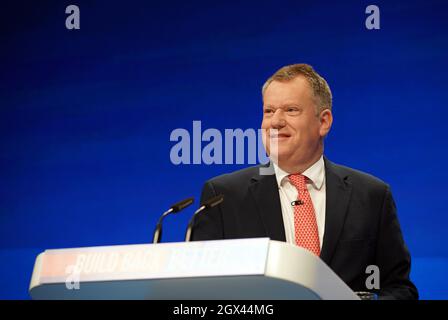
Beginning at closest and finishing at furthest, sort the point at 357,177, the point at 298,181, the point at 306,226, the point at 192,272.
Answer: the point at 192,272, the point at 306,226, the point at 298,181, the point at 357,177

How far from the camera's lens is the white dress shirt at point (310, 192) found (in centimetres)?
279

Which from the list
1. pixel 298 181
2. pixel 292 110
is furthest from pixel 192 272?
pixel 292 110

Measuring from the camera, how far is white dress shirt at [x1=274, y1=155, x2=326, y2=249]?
9.15ft

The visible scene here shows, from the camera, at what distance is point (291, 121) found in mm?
2926

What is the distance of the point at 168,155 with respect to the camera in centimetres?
371

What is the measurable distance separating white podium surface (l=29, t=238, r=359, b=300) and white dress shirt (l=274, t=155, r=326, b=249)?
1.10 meters

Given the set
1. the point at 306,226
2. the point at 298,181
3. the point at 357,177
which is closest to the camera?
the point at 306,226

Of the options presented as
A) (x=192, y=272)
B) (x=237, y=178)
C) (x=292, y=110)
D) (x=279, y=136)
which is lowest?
(x=192, y=272)

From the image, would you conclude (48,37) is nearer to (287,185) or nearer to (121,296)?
(287,185)

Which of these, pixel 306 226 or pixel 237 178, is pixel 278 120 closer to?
pixel 237 178

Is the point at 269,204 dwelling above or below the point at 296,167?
below

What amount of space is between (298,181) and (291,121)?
238 millimetres

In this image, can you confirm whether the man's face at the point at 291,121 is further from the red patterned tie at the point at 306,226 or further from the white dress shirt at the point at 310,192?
the red patterned tie at the point at 306,226
